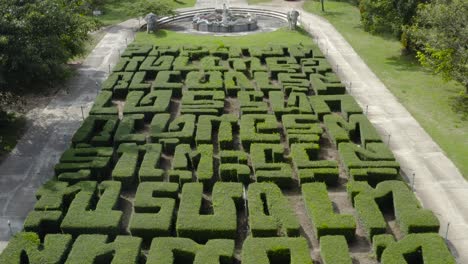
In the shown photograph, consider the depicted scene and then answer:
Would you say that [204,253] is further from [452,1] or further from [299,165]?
[452,1]

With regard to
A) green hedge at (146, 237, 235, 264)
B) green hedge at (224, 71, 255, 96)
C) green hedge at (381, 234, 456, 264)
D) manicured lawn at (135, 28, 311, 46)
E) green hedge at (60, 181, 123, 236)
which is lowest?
green hedge at (146, 237, 235, 264)

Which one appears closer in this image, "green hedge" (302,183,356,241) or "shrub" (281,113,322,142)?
"green hedge" (302,183,356,241)

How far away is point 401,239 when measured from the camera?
2109 centimetres

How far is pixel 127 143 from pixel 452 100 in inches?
958

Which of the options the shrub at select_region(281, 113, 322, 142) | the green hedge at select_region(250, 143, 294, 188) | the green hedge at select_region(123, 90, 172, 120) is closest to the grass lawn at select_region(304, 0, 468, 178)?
the shrub at select_region(281, 113, 322, 142)

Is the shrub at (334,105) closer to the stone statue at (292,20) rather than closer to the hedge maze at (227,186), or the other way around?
the hedge maze at (227,186)

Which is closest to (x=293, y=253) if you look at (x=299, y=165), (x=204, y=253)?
(x=204, y=253)

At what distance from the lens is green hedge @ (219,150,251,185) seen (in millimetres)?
25453

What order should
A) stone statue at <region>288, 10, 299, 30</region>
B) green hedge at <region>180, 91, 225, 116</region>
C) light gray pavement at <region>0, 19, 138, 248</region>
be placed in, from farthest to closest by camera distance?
stone statue at <region>288, 10, 299, 30</region> < green hedge at <region>180, 91, 225, 116</region> < light gray pavement at <region>0, 19, 138, 248</region>

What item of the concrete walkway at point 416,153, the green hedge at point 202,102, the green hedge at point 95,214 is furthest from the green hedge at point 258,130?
the green hedge at point 95,214

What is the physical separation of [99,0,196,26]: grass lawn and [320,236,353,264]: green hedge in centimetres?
4568

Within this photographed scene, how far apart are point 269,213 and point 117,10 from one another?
5011cm

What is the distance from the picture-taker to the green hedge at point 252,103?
107 ft

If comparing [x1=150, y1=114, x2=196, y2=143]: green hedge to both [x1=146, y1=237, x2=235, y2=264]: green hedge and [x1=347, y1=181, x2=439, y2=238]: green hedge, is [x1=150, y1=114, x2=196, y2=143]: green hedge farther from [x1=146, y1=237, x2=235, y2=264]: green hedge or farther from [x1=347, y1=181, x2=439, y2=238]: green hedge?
[x1=347, y1=181, x2=439, y2=238]: green hedge
